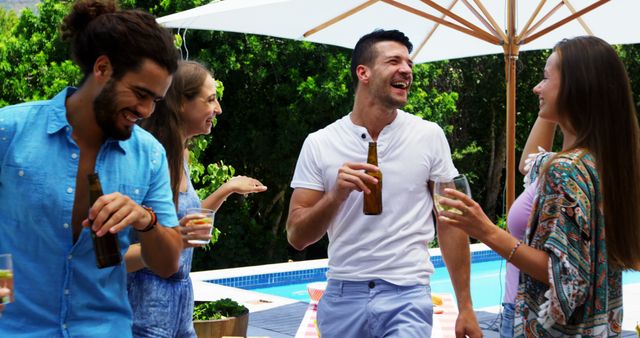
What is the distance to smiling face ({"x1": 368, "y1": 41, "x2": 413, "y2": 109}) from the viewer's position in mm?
3711

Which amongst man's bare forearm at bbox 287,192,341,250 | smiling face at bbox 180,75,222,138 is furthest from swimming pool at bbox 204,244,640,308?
man's bare forearm at bbox 287,192,341,250

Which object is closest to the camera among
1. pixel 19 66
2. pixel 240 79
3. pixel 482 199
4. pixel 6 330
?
pixel 6 330

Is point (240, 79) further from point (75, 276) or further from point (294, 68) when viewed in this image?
point (75, 276)

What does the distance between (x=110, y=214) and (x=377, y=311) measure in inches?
61.6

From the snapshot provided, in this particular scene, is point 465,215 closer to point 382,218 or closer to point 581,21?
point 382,218

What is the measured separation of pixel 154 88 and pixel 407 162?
149 cm

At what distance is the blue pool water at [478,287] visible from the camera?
12.2 metres

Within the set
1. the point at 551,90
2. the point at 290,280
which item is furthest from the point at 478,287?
the point at 551,90

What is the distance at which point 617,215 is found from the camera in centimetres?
286

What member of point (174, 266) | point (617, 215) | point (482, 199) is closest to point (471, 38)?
point (617, 215)

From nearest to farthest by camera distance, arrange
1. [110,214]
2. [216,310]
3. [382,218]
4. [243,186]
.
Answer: [110,214] < [382,218] < [243,186] < [216,310]

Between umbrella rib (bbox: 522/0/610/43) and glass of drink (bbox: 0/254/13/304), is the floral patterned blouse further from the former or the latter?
umbrella rib (bbox: 522/0/610/43)

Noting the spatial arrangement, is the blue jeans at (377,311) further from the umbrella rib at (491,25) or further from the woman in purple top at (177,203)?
the umbrella rib at (491,25)

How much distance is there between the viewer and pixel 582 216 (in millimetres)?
2771
